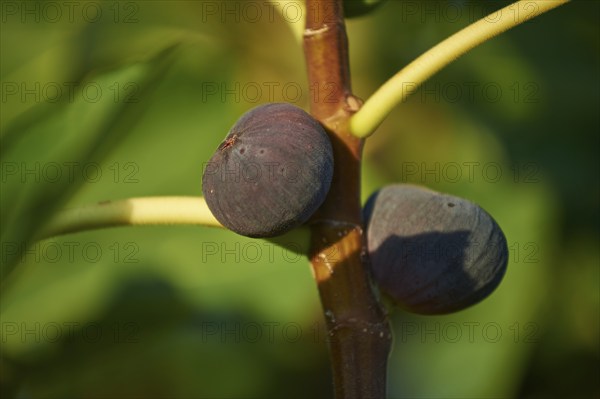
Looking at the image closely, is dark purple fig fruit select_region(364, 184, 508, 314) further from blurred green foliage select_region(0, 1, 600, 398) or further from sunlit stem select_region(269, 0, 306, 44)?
blurred green foliage select_region(0, 1, 600, 398)

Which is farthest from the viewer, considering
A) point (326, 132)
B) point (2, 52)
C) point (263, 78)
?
point (263, 78)

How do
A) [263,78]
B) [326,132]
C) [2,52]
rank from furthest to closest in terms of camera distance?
[263,78] < [2,52] < [326,132]

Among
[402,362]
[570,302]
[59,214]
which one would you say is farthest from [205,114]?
[59,214]

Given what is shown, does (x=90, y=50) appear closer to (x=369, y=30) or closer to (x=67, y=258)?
(x=67, y=258)

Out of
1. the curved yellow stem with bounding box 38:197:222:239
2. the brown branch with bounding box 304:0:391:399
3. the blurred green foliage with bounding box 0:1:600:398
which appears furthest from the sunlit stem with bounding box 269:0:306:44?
the blurred green foliage with bounding box 0:1:600:398

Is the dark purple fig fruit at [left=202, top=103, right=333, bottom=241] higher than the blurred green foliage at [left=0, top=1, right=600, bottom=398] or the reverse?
→ higher

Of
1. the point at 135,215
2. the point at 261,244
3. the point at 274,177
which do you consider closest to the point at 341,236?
the point at 274,177
